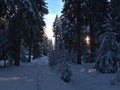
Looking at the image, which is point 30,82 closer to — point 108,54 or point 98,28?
point 108,54

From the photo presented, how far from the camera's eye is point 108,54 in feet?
74.1

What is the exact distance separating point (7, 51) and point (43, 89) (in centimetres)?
1817

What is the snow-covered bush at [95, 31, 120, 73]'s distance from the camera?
2234 centimetres

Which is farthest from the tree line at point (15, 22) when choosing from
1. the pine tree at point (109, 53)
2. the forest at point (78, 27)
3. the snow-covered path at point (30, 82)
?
the pine tree at point (109, 53)

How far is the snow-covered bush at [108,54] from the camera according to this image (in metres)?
22.3

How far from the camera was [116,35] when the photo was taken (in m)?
24.1

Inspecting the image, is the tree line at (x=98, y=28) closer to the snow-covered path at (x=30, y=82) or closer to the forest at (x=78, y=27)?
the forest at (x=78, y=27)

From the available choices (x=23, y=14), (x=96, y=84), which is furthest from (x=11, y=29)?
(x=96, y=84)

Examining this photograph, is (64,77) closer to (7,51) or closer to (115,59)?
(115,59)

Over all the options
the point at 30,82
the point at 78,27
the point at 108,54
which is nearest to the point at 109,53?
the point at 108,54

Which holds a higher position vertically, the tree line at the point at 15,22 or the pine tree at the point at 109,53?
the tree line at the point at 15,22

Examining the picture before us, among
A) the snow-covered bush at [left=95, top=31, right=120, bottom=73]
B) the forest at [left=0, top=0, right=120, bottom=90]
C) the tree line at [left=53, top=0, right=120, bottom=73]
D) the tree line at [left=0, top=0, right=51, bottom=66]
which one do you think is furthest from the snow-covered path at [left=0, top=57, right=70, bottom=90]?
the tree line at [left=0, top=0, right=51, bottom=66]

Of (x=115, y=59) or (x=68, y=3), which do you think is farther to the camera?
(x=68, y=3)

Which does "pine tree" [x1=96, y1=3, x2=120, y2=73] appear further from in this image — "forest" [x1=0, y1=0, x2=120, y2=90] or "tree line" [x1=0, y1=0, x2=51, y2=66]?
"tree line" [x1=0, y1=0, x2=51, y2=66]
